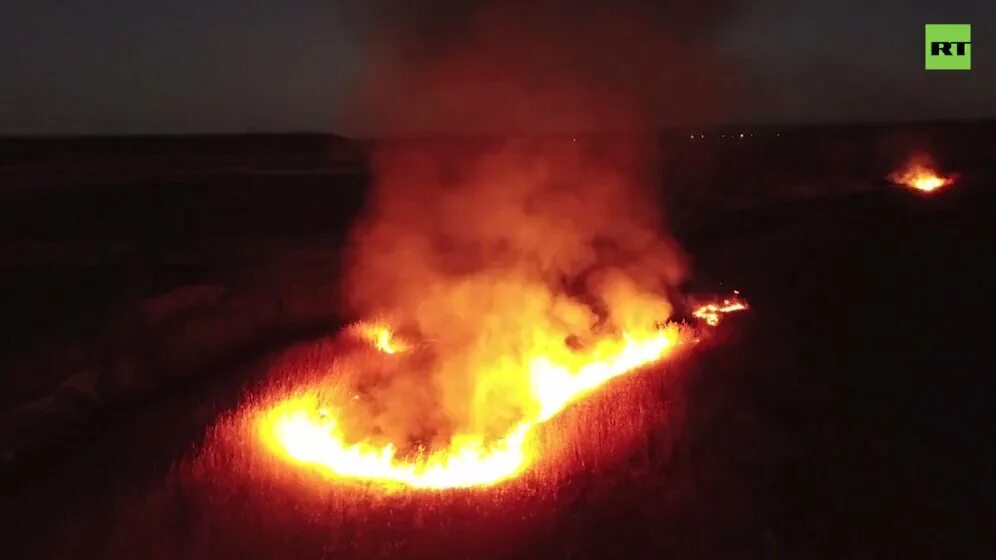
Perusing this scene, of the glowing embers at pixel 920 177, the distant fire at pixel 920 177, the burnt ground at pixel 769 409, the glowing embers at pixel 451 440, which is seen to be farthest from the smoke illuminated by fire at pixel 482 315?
the distant fire at pixel 920 177

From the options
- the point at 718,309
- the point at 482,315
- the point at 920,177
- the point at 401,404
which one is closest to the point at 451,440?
the point at 401,404

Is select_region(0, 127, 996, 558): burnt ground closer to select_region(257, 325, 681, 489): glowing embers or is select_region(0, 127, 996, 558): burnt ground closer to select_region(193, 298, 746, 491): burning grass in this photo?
select_region(193, 298, 746, 491): burning grass

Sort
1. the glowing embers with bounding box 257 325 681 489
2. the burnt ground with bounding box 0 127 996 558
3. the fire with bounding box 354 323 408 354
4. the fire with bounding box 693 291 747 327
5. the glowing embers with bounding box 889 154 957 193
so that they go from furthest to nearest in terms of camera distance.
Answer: the glowing embers with bounding box 889 154 957 193
the fire with bounding box 693 291 747 327
the fire with bounding box 354 323 408 354
the glowing embers with bounding box 257 325 681 489
the burnt ground with bounding box 0 127 996 558

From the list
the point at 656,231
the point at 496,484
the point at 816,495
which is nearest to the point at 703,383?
the point at 816,495

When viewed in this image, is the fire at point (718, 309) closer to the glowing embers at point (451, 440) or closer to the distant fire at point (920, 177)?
the glowing embers at point (451, 440)

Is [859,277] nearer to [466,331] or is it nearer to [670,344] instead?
[670,344]

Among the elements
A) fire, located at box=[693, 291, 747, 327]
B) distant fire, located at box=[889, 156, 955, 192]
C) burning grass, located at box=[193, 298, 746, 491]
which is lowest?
distant fire, located at box=[889, 156, 955, 192]

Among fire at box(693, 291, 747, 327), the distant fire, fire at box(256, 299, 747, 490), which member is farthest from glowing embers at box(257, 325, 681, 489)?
the distant fire

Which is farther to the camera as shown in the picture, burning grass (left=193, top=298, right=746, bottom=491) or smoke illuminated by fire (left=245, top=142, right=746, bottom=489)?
smoke illuminated by fire (left=245, top=142, right=746, bottom=489)
